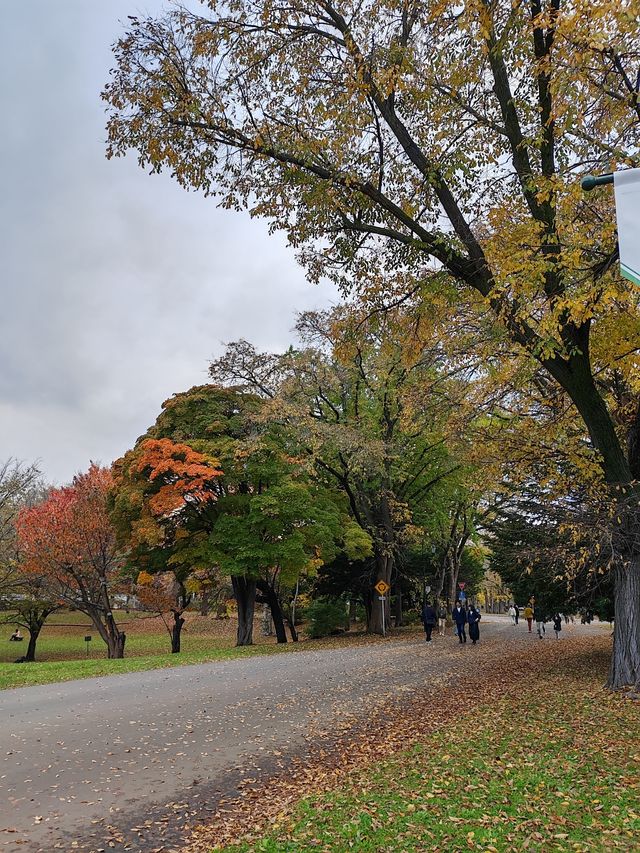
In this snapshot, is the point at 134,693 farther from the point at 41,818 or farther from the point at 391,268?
Result: the point at 391,268

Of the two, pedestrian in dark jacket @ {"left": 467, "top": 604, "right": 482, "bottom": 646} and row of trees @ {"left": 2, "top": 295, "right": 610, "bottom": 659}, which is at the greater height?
row of trees @ {"left": 2, "top": 295, "right": 610, "bottom": 659}

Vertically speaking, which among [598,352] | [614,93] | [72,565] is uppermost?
[614,93]

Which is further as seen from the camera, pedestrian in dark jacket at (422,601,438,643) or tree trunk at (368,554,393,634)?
tree trunk at (368,554,393,634)

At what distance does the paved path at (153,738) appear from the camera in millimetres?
5449

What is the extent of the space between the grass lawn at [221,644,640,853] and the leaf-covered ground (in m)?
0.01

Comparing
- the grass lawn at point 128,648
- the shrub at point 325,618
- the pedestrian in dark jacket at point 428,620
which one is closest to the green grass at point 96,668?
the grass lawn at point 128,648

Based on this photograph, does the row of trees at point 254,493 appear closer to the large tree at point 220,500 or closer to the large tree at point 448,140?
the large tree at point 220,500

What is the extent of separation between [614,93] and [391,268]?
3723 mm

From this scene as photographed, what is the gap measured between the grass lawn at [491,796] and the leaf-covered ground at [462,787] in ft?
0.04

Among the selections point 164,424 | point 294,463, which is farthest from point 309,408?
point 164,424

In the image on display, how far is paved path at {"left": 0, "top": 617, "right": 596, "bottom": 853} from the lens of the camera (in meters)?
5.45

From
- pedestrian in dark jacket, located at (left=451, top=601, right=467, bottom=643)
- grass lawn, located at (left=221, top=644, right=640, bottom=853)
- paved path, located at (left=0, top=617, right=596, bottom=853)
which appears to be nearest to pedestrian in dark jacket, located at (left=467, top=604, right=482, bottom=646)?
pedestrian in dark jacket, located at (left=451, top=601, right=467, bottom=643)

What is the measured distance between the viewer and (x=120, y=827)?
5.28 m

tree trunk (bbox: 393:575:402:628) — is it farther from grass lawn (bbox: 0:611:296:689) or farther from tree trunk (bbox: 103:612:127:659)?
tree trunk (bbox: 103:612:127:659)
